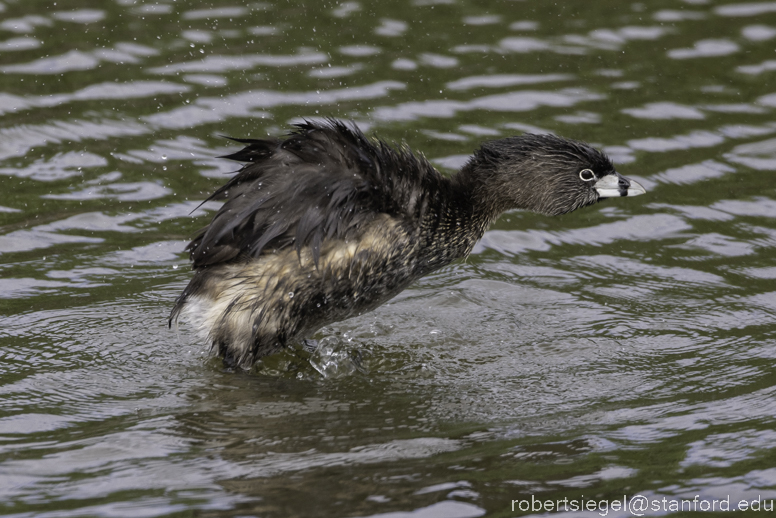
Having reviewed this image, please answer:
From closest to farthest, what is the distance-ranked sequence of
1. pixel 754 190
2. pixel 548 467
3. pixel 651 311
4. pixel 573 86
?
pixel 548 467
pixel 651 311
pixel 754 190
pixel 573 86

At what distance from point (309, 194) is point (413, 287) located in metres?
1.96

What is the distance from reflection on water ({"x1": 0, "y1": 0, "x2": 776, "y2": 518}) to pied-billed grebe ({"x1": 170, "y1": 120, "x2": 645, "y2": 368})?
402 millimetres

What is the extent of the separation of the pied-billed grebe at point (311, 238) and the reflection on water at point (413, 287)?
402 mm

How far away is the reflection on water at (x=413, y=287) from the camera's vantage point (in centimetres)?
536

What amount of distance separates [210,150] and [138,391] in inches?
149

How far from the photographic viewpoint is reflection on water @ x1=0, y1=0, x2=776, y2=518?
17.6 feet

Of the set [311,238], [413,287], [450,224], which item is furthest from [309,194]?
[413,287]

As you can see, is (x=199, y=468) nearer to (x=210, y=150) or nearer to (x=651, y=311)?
(x=651, y=311)

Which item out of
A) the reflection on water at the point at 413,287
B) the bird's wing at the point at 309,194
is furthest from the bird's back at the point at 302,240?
the reflection on water at the point at 413,287

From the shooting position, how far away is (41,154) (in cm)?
952

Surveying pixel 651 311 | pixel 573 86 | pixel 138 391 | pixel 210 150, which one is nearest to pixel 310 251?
pixel 138 391

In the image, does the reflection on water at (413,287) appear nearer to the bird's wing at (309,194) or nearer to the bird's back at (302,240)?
the bird's back at (302,240)

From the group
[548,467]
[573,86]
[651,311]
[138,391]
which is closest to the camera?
[548,467]

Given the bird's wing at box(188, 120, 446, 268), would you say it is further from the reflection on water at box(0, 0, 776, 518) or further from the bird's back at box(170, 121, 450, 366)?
the reflection on water at box(0, 0, 776, 518)
